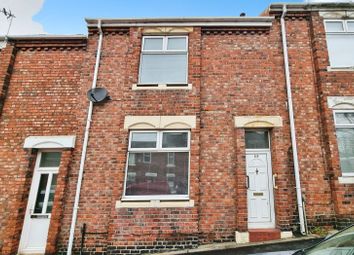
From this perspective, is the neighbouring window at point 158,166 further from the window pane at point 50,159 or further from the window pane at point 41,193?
the window pane at point 41,193

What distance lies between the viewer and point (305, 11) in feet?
26.3

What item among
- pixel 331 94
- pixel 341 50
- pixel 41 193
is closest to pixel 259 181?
pixel 331 94

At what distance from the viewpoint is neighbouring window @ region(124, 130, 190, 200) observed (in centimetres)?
668

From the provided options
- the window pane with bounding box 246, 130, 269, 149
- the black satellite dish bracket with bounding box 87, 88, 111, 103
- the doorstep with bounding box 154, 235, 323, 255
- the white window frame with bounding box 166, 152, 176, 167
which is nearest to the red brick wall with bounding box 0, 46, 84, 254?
the black satellite dish bracket with bounding box 87, 88, 111, 103

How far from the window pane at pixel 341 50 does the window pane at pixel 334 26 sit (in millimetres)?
228

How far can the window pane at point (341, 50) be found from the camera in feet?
24.9

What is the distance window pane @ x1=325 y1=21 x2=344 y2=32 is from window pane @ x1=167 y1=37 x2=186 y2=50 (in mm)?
4931

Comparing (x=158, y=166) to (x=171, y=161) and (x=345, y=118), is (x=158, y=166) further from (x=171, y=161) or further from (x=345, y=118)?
(x=345, y=118)

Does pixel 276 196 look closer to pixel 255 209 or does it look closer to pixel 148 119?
pixel 255 209

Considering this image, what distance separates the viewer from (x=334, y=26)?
792 cm

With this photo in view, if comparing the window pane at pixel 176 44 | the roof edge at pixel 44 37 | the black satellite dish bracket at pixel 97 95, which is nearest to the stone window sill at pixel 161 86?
the black satellite dish bracket at pixel 97 95

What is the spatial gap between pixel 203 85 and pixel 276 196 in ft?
13.1

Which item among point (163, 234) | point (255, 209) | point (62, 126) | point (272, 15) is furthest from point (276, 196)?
point (62, 126)

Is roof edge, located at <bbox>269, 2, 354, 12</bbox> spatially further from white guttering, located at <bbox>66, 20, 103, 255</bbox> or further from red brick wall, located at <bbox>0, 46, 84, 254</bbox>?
red brick wall, located at <bbox>0, 46, 84, 254</bbox>
